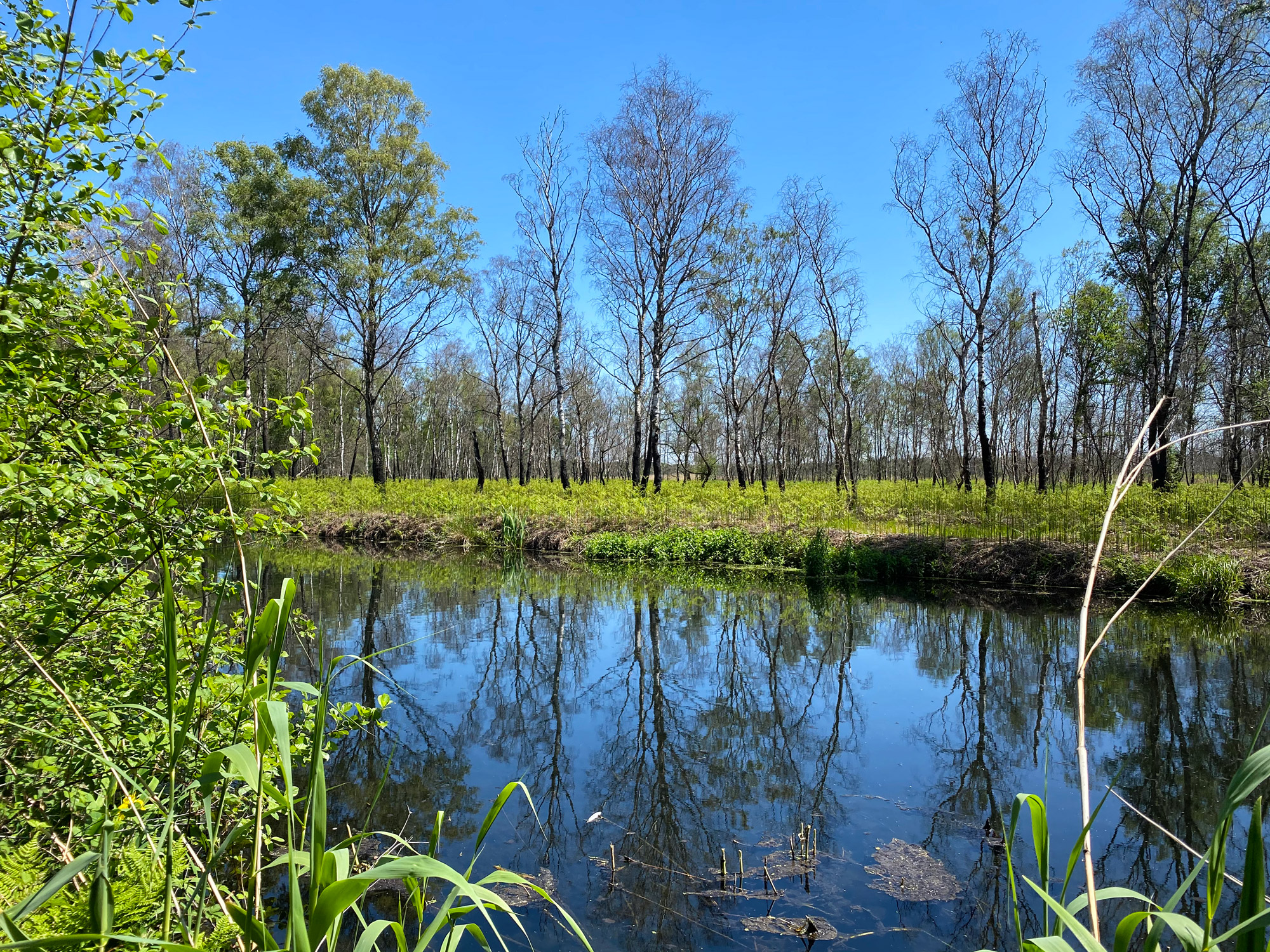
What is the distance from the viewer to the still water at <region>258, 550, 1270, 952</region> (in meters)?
3.31

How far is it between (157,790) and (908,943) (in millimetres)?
3073

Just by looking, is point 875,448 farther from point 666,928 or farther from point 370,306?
point 666,928

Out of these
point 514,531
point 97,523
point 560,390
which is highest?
point 560,390

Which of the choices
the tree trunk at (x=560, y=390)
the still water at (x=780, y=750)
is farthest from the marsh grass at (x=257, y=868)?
the tree trunk at (x=560, y=390)

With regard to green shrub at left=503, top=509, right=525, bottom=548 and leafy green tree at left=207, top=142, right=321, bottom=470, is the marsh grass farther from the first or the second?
leafy green tree at left=207, top=142, right=321, bottom=470

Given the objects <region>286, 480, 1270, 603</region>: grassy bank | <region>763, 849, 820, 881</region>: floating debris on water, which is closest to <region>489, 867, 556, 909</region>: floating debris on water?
<region>763, 849, 820, 881</region>: floating debris on water

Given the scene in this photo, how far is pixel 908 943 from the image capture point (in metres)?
2.95

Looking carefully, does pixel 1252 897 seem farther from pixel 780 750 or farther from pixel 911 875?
pixel 780 750

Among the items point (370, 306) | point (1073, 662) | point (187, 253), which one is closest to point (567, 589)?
point (1073, 662)

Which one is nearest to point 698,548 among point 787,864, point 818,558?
point 818,558

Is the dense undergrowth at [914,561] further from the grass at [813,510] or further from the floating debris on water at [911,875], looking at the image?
the floating debris on water at [911,875]

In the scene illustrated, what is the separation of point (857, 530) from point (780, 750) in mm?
10014

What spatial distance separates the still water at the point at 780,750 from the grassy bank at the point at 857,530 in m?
1.46

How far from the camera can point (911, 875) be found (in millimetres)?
3475
